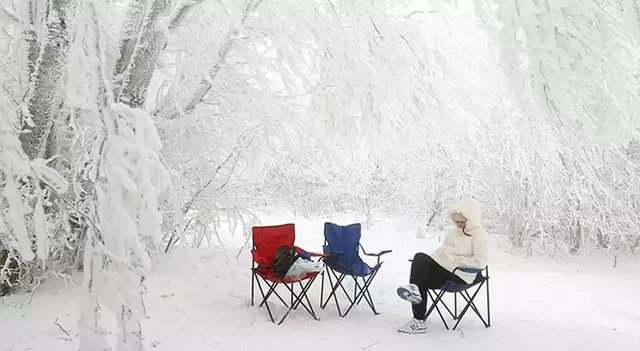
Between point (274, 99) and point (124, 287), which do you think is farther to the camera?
point (274, 99)

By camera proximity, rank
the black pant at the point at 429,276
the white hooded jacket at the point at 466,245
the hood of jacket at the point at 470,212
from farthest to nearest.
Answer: the hood of jacket at the point at 470,212
the white hooded jacket at the point at 466,245
the black pant at the point at 429,276

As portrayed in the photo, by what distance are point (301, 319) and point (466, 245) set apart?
4.12ft

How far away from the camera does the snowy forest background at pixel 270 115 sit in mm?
1808

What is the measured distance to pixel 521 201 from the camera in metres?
7.39

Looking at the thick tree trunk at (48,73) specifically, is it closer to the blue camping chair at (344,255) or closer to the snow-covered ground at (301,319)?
the snow-covered ground at (301,319)

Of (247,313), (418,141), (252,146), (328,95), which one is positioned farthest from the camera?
(418,141)

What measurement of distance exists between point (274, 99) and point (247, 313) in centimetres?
157

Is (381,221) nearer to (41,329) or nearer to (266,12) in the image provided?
(266,12)

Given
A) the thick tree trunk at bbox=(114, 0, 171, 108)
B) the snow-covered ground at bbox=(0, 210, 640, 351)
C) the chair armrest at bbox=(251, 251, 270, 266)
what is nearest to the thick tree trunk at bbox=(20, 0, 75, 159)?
the thick tree trunk at bbox=(114, 0, 171, 108)

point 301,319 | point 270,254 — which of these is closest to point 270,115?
point 270,254

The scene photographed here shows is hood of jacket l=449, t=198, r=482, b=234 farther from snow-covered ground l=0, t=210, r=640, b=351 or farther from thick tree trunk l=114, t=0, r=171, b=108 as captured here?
thick tree trunk l=114, t=0, r=171, b=108

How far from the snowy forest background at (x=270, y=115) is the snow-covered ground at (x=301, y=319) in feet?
0.97

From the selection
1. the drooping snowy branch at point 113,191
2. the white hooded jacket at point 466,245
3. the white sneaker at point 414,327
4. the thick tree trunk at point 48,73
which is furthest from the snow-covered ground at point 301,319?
the drooping snowy branch at point 113,191

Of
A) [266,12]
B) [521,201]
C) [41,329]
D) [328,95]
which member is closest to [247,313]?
[41,329]
